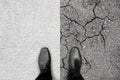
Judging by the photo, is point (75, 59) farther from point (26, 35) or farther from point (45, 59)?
point (26, 35)

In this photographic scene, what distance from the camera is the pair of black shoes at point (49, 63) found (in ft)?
5.33

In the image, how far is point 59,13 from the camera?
169cm

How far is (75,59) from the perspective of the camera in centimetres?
166

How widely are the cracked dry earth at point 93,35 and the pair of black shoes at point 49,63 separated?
0.04 meters

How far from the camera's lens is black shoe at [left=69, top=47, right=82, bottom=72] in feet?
5.44

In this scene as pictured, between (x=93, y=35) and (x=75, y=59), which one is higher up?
(x=93, y=35)

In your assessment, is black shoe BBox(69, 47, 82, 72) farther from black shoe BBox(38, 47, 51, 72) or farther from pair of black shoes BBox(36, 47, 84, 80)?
black shoe BBox(38, 47, 51, 72)

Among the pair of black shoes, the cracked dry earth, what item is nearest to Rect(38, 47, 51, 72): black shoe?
the pair of black shoes

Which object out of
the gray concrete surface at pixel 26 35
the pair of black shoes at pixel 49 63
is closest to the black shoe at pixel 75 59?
the pair of black shoes at pixel 49 63

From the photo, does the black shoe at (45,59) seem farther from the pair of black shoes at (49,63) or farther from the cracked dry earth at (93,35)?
the cracked dry earth at (93,35)

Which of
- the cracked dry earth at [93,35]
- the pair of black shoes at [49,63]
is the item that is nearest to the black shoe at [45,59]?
the pair of black shoes at [49,63]

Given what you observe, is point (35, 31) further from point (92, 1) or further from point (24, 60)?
point (92, 1)

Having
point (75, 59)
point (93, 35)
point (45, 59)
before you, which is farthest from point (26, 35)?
point (93, 35)

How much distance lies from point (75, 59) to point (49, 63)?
0.23 metres
